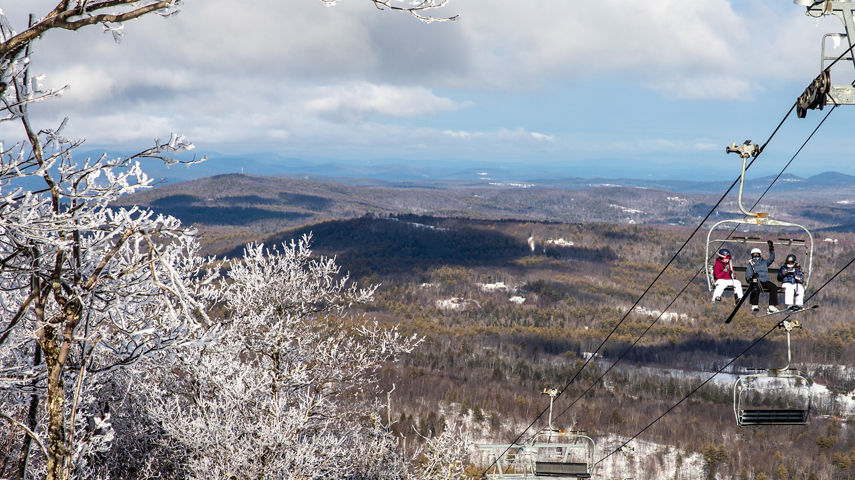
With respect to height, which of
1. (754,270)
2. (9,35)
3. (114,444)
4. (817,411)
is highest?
(9,35)

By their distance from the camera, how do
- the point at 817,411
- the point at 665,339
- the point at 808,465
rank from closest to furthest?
the point at 808,465
the point at 817,411
the point at 665,339

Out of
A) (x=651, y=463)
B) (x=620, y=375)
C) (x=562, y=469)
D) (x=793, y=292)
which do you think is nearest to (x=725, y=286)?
(x=793, y=292)

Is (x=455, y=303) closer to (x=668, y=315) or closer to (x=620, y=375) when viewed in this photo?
(x=620, y=375)

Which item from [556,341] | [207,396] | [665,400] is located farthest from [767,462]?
[207,396]

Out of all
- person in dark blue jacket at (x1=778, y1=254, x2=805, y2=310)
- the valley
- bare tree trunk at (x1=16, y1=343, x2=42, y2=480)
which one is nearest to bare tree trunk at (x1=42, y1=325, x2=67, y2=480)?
bare tree trunk at (x1=16, y1=343, x2=42, y2=480)

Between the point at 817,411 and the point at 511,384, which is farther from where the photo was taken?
the point at 511,384

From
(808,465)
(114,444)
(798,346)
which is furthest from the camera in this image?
(798,346)

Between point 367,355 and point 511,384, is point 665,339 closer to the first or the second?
point 511,384
